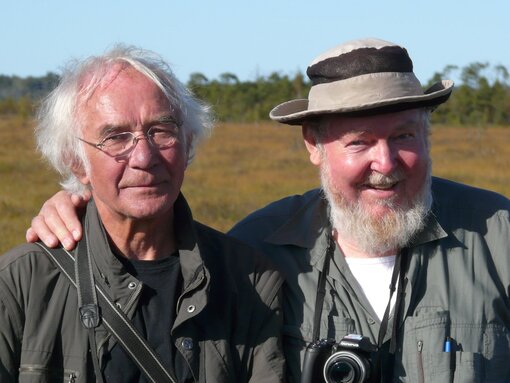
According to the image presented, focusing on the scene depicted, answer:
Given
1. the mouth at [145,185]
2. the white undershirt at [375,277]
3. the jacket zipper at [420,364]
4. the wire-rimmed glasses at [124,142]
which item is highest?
the wire-rimmed glasses at [124,142]

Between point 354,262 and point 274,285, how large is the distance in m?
0.42

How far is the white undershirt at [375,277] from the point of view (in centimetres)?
365

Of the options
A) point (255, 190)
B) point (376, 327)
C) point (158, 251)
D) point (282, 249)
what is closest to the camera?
point (158, 251)

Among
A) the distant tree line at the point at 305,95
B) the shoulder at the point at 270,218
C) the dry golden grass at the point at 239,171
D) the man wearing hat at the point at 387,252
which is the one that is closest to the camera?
the man wearing hat at the point at 387,252

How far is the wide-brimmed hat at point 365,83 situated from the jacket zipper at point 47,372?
129 centimetres

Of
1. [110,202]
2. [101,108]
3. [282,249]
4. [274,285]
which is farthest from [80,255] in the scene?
[282,249]

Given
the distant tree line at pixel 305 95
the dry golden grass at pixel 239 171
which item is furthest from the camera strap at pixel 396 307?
the distant tree line at pixel 305 95

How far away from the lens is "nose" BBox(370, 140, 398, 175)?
11.5 feet

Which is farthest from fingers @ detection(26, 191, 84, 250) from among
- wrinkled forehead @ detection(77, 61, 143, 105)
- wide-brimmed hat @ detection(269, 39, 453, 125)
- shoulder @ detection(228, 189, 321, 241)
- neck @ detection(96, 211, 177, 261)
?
wide-brimmed hat @ detection(269, 39, 453, 125)

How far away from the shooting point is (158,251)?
11.0ft

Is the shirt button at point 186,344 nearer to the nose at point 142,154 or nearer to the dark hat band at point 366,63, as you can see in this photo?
the nose at point 142,154

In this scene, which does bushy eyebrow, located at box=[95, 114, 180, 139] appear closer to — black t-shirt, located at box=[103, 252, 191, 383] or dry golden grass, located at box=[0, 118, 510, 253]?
black t-shirt, located at box=[103, 252, 191, 383]

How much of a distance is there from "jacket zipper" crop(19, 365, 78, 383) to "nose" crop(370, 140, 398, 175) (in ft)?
4.13

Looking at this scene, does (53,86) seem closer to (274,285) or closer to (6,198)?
(274,285)
